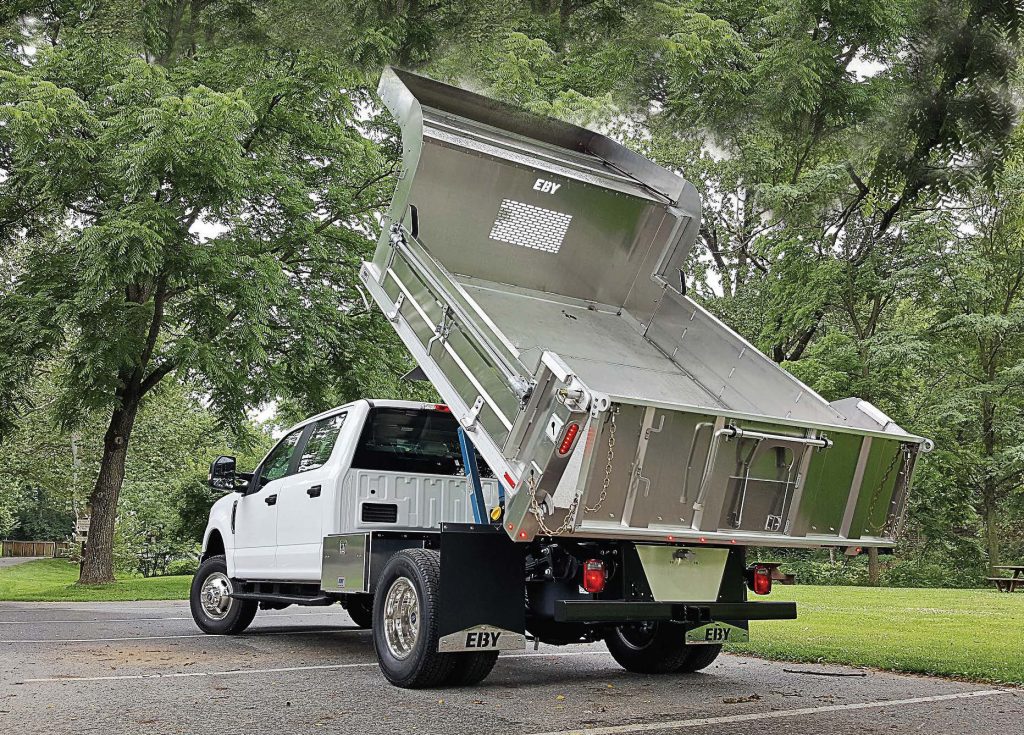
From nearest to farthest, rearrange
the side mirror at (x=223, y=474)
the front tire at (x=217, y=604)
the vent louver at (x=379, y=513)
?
1. the vent louver at (x=379, y=513)
2. the side mirror at (x=223, y=474)
3. the front tire at (x=217, y=604)

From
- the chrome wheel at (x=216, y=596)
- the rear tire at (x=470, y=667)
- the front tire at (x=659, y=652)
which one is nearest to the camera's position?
the rear tire at (x=470, y=667)

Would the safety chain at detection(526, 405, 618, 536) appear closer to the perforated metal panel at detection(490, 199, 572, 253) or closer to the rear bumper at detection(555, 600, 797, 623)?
the rear bumper at detection(555, 600, 797, 623)

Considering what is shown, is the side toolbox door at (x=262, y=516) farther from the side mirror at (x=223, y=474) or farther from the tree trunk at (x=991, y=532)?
the tree trunk at (x=991, y=532)

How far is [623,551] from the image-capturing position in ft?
21.6

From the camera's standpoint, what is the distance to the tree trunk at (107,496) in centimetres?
1825

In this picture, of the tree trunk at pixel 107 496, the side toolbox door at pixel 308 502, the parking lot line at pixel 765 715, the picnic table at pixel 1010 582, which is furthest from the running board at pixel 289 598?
the picnic table at pixel 1010 582

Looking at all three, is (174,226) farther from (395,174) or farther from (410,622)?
(410,622)

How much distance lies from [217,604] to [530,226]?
5008 mm

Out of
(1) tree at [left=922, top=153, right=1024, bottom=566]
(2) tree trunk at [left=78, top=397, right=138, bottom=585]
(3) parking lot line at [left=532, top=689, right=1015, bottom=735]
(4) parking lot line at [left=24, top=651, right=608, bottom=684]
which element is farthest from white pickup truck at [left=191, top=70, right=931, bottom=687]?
(1) tree at [left=922, top=153, right=1024, bottom=566]

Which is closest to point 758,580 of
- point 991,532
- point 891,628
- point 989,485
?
point 891,628

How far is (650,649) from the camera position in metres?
8.18

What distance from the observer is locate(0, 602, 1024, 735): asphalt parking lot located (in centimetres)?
580

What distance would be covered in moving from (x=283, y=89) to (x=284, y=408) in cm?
596

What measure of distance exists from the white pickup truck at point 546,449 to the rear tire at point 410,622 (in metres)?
0.02
